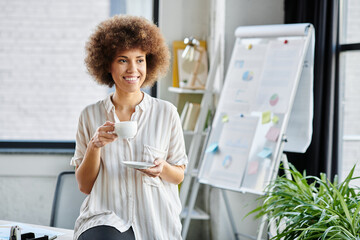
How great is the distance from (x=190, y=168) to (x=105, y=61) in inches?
62.9

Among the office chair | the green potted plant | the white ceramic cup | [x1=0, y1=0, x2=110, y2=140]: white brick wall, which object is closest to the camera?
the white ceramic cup

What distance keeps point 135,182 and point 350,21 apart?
185 centimetres

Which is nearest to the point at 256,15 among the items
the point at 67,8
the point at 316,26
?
the point at 316,26

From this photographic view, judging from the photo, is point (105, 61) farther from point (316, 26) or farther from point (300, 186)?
point (316, 26)

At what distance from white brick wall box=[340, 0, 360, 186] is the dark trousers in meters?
1.72

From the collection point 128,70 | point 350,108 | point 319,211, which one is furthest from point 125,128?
point 350,108

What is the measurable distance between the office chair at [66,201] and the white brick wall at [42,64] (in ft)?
5.53

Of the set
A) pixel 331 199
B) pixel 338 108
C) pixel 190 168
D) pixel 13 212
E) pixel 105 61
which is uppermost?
pixel 105 61

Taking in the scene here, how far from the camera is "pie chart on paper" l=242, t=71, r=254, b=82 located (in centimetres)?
297

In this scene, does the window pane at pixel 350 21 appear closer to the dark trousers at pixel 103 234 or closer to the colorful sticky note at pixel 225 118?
the colorful sticky note at pixel 225 118

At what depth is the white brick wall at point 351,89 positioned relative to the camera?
2906 mm

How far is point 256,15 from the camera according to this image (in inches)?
132

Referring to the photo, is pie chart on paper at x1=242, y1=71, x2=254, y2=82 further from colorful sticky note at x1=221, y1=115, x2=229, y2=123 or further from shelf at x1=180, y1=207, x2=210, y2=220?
shelf at x1=180, y1=207, x2=210, y2=220

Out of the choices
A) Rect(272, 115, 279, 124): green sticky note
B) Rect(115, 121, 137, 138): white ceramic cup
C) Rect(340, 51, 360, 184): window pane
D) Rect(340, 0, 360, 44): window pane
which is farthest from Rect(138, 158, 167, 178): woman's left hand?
Rect(340, 0, 360, 44): window pane
